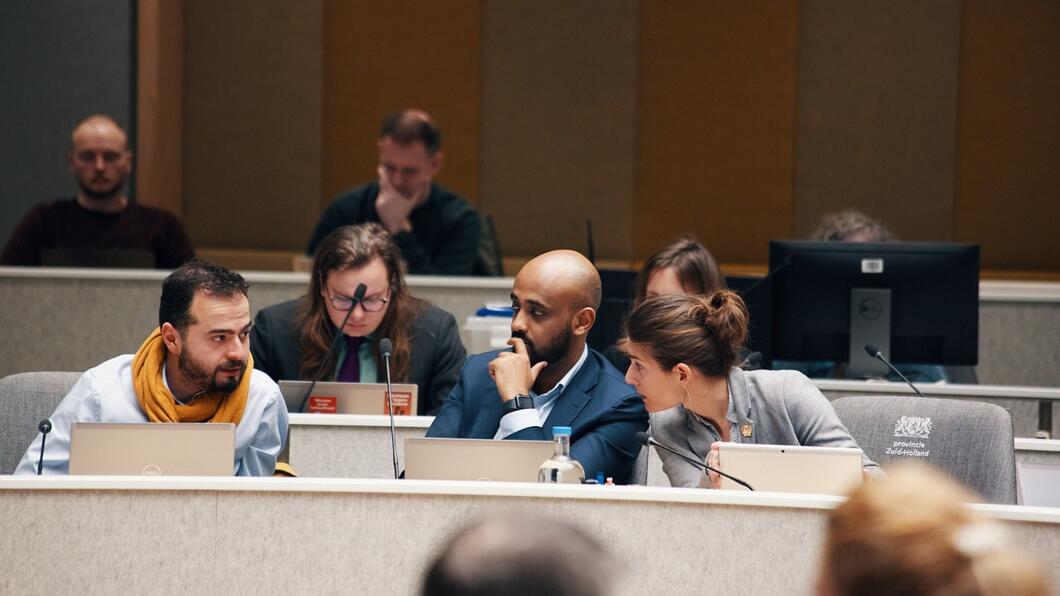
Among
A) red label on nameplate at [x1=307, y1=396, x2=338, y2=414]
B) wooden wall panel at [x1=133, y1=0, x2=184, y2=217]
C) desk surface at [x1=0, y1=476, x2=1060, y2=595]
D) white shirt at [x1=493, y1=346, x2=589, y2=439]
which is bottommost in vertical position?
desk surface at [x1=0, y1=476, x2=1060, y2=595]

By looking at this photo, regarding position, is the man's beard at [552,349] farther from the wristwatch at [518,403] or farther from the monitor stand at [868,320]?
the monitor stand at [868,320]

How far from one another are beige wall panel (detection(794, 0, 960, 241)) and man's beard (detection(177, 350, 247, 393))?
5251mm

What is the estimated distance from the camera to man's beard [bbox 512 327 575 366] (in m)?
3.25

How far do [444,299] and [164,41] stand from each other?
3227 mm

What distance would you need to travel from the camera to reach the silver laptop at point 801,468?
2.45m

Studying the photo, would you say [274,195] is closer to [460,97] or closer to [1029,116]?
[460,97]

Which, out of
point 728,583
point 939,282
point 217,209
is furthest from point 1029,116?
point 728,583

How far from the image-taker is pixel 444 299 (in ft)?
16.8

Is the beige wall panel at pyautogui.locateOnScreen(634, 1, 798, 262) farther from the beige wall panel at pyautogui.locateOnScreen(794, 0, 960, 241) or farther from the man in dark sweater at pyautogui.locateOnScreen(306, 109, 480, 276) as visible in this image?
the man in dark sweater at pyautogui.locateOnScreen(306, 109, 480, 276)

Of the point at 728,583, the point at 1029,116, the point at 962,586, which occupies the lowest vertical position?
the point at 728,583

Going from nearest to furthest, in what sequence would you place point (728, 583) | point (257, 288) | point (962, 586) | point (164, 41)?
point (962, 586) < point (728, 583) < point (257, 288) < point (164, 41)

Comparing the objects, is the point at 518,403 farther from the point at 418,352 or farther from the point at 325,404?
the point at 418,352

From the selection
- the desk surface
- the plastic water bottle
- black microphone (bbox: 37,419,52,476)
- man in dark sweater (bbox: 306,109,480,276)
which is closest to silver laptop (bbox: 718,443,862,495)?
the desk surface

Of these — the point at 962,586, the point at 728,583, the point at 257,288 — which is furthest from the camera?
the point at 257,288
